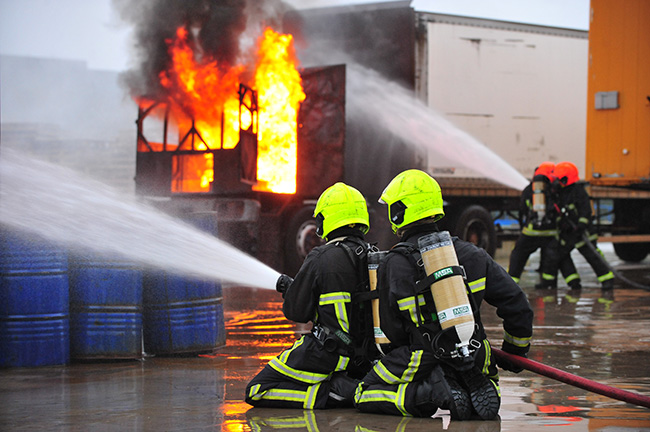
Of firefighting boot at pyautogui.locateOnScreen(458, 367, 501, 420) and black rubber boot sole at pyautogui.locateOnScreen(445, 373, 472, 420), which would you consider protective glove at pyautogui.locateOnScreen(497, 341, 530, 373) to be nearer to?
firefighting boot at pyautogui.locateOnScreen(458, 367, 501, 420)

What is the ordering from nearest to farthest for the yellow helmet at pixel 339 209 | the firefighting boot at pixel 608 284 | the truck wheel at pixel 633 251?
the yellow helmet at pixel 339 209
the firefighting boot at pixel 608 284
the truck wheel at pixel 633 251

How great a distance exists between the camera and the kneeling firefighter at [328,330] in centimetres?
429

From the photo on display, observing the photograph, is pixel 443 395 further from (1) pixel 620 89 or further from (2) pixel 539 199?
(1) pixel 620 89

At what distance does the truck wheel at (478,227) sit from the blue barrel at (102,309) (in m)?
9.26

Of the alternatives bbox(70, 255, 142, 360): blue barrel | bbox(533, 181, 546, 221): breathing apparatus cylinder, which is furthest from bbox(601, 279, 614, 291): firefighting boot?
bbox(70, 255, 142, 360): blue barrel

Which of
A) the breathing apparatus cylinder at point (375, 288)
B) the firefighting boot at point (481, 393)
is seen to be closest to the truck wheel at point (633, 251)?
the breathing apparatus cylinder at point (375, 288)

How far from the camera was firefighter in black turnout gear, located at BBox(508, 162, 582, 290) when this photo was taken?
10.8 m

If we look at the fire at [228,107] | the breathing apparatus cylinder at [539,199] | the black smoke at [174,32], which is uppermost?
the black smoke at [174,32]

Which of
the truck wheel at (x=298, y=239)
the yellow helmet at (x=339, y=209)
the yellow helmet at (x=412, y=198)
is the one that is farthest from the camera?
the truck wheel at (x=298, y=239)

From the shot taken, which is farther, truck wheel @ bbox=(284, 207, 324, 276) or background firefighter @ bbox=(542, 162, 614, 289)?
truck wheel @ bbox=(284, 207, 324, 276)

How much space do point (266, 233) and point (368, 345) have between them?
25.8 ft

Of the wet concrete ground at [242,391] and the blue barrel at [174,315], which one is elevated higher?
the blue barrel at [174,315]

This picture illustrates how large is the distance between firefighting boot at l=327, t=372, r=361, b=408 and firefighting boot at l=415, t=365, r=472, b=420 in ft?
1.63

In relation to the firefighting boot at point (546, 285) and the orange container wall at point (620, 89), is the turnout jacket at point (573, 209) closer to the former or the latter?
the firefighting boot at point (546, 285)
